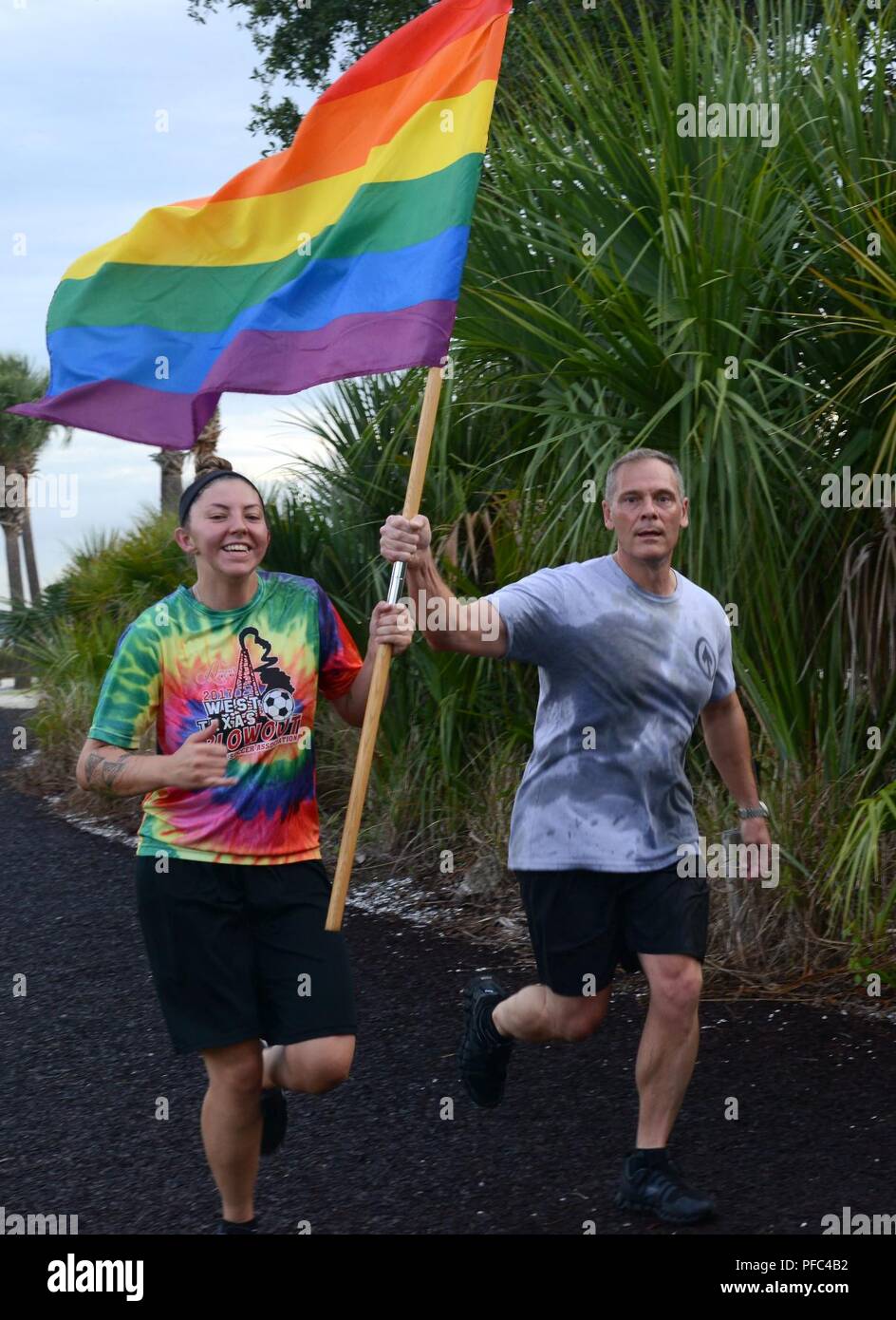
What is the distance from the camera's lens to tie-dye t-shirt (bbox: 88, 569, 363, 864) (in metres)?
3.67

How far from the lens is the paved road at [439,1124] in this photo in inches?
162

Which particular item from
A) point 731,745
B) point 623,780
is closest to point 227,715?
point 623,780

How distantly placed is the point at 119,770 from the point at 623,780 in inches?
50.0

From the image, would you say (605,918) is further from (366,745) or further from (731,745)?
(366,745)

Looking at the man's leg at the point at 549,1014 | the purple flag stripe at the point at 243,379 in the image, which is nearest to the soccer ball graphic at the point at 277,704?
the purple flag stripe at the point at 243,379

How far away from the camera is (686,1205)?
3.88m

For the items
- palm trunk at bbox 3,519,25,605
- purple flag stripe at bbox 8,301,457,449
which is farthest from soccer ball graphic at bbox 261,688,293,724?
palm trunk at bbox 3,519,25,605

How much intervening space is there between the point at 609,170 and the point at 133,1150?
4.26 metres

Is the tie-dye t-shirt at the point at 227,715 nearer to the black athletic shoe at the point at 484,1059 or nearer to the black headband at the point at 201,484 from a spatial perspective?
the black headband at the point at 201,484

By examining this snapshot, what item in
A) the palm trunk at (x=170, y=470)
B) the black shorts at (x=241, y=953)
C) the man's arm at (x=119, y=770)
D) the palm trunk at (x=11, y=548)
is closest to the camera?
the man's arm at (x=119, y=770)

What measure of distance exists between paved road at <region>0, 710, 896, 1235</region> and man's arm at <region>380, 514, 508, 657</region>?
1.45m

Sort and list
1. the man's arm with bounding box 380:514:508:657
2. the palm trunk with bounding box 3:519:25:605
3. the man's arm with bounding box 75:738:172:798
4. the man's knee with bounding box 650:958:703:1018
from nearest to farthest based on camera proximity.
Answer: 1. the man's arm with bounding box 75:738:172:798
2. the man's arm with bounding box 380:514:508:657
3. the man's knee with bounding box 650:958:703:1018
4. the palm trunk with bounding box 3:519:25:605

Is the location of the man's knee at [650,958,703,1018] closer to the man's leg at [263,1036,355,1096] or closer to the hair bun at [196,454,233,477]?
the man's leg at [263,1036,355,1096]

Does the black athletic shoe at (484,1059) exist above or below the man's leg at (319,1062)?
below
